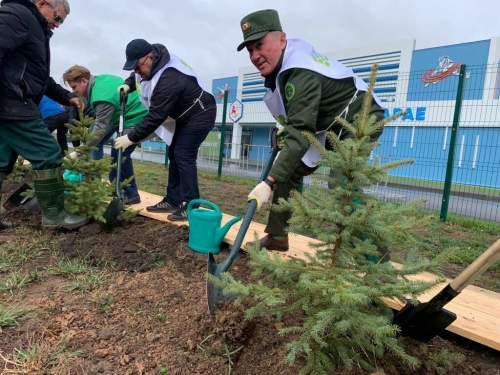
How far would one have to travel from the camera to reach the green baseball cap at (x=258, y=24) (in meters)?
2.31

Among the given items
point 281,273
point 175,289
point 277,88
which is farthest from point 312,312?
point 277,88

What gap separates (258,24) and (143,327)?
6.38 feet

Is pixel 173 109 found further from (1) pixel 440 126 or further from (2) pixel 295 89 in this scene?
(1) pixel 440 126

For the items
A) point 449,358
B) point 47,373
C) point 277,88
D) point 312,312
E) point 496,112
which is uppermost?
point 496,112

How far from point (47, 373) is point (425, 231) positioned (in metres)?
4.57

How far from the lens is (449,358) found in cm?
159

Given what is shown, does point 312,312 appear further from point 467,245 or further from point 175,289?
point 467,245

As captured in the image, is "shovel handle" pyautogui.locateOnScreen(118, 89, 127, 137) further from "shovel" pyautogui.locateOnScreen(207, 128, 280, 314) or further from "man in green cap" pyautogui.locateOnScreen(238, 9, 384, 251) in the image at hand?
"shovel" pyautogui.locateOnScreen(207, 128, 280, 314)

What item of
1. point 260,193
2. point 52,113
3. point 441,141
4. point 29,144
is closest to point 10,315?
point 260,193

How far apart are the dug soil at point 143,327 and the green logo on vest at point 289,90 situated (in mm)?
1241

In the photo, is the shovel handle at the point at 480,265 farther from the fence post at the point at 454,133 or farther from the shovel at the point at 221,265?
the fence post at the point at 454,133

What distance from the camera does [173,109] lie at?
359 centimetres

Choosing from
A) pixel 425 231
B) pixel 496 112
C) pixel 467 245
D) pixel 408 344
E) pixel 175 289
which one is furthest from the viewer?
pixel 496 112

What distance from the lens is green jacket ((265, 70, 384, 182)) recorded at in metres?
2.06
